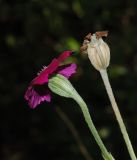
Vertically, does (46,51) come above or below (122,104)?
above

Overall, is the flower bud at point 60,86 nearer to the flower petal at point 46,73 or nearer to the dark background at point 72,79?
the flower petal at point 46,73

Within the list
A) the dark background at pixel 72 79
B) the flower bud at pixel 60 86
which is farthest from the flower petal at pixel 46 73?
the dark background at pixel 72 79

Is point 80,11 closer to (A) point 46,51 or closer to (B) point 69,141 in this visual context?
(A) point 46,51

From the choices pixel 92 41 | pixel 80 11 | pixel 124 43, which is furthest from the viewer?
pixel 124 43

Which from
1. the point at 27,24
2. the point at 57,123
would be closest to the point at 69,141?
the point at 57,123

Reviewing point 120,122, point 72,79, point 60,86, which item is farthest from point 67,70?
point 72,79

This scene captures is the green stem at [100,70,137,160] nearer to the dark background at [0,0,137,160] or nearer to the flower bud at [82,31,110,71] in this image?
the flower bud at [82,31,110,71]
